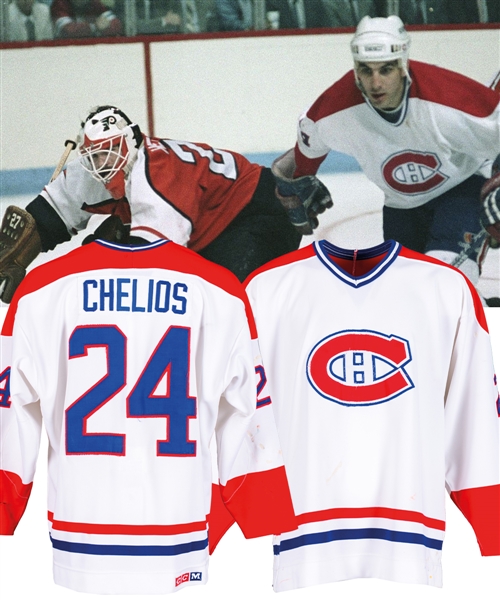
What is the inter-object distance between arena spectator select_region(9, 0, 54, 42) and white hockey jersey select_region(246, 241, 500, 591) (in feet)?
3.96

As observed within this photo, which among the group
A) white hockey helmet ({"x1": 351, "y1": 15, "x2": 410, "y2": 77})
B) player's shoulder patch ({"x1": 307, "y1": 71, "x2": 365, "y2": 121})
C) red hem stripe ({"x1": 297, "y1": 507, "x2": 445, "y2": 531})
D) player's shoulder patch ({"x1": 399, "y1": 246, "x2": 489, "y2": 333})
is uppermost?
white hockey helmet ({"x1": 351, "y1": 15, "x2": 410, "y2": 77})

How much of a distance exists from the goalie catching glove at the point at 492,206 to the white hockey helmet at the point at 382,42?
41cm

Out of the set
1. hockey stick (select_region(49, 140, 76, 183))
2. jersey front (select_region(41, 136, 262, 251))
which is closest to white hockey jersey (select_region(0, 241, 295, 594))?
jersey front (select_region(41, 136, 262, 251))

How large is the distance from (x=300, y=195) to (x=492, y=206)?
57cm

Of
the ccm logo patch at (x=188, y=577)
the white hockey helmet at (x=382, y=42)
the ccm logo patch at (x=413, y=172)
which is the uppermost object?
the white hockey helmet at (x=382, y=42)

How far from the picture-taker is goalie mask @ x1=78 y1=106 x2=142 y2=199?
2707 mm

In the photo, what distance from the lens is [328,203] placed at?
2.74 meters

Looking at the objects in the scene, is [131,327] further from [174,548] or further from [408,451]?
[408,451]

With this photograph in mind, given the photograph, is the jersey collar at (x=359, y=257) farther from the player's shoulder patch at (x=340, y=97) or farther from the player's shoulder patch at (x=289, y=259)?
the player's shoulder patch at (x=340, y=97)

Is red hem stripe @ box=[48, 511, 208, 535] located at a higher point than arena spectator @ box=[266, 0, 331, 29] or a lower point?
lower

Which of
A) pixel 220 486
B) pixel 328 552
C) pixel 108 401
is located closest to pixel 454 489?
pixel 328 552

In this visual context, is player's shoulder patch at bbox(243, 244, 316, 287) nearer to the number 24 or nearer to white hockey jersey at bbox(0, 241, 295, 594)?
white hockey jersey at bbox(0, 241, 295, 594)

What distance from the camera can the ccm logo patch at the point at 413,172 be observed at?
8.94 feet

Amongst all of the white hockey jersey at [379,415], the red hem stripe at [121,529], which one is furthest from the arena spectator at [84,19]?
the red hem stripe at [121,529]
